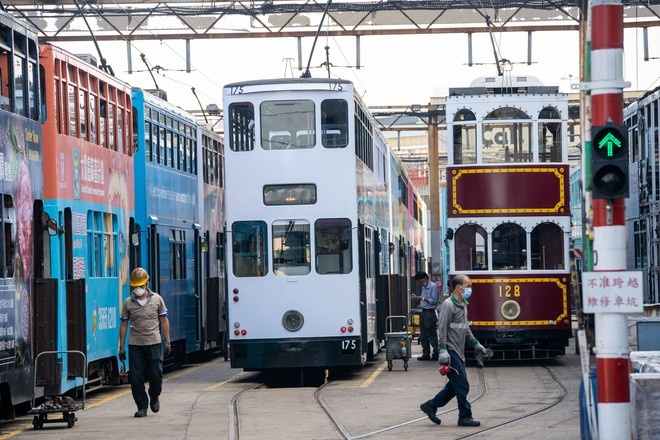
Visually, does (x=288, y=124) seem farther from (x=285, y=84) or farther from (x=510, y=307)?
(x=510, y=307)

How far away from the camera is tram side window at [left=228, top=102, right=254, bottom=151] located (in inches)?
890

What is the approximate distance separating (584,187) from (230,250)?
11.5m

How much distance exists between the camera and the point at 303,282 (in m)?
22.3

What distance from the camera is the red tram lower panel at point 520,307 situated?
1008 inches

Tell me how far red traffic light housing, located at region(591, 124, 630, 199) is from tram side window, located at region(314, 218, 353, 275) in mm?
11464

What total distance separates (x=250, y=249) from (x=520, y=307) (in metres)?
5.55

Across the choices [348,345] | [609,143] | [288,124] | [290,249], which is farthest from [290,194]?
[609,143]

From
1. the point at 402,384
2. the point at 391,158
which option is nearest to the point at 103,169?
the point at 402,384

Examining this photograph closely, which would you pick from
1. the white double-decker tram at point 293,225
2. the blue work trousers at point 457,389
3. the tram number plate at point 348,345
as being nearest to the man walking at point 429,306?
the white double-decker tram at point 293,225

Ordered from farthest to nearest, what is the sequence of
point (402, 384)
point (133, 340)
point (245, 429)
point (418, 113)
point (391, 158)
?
point (418, 113)
point (391, 158)
point (402, 384)
point (133, 340)
point (245, 429)

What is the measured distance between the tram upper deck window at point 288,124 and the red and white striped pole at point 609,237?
11.2m

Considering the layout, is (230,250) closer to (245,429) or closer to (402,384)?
(402,384)

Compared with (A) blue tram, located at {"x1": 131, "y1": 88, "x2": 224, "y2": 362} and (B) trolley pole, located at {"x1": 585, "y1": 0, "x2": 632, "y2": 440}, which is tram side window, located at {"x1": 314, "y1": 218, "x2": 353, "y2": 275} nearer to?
(A) blue tram, located at {"x1": 131, "y1": 88, "x2": 224, "y2": 362}

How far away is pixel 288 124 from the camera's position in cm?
2280
